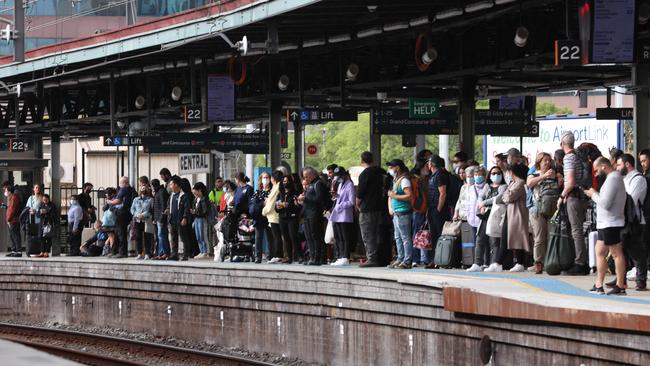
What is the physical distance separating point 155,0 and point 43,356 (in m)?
21.2

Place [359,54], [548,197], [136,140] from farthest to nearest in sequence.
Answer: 1. [136,140]
2. [359,54]
3. [548,197]

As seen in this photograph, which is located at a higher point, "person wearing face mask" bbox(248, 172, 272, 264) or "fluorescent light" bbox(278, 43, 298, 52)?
"fluorescent light" bbox(278, 43, 298, 52)

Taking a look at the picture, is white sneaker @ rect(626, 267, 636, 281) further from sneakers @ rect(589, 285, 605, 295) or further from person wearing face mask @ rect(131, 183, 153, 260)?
person wearing face mask @ rect(131, 183, 153, 260)

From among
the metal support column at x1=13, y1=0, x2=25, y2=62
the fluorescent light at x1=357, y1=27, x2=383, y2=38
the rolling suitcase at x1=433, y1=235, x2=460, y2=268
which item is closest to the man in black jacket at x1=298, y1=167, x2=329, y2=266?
the rolling suitcase at x1=433, y1=235, x2=460, y2=268

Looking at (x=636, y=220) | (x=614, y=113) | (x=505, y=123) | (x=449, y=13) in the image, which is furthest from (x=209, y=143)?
(x=636, y=220)

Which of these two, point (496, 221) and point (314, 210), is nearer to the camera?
point (496, 221)

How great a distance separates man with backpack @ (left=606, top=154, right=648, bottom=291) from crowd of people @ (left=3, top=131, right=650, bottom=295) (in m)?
0.01

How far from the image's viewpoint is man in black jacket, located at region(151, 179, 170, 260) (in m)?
27.0

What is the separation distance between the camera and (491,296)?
15.7 m

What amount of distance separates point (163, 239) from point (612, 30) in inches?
424

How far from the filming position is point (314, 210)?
22.5m

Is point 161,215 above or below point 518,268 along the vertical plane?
above

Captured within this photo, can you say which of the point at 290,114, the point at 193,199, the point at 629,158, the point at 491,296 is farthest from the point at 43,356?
the point at 290,114

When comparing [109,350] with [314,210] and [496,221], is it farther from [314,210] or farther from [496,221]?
[496,221]
